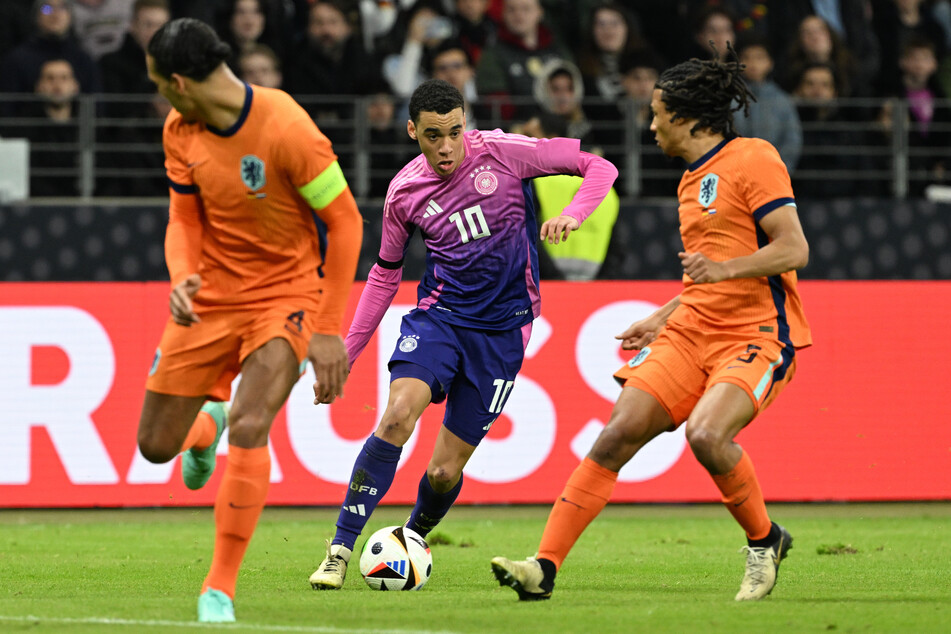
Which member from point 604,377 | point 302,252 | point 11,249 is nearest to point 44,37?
point 11,249

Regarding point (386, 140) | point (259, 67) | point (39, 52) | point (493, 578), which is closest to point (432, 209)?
point (493, 578)

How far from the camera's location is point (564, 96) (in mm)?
11688

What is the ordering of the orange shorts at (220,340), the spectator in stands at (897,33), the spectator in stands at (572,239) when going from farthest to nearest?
the spectator in stands at (897,33), the spectator in stands at (572,239), the orange shorts at (220,340)

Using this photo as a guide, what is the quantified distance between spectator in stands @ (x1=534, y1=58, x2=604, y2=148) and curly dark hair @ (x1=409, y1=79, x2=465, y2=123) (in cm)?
495

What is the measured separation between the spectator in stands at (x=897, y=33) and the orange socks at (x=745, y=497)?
8.73m

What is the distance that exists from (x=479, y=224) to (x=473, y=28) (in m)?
6.58

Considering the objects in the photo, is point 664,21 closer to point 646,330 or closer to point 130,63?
point 130,63

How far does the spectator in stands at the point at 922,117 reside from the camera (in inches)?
489

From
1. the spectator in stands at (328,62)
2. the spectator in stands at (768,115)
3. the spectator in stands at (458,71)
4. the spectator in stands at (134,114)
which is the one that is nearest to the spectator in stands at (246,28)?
the spectator in stands at (328,62)

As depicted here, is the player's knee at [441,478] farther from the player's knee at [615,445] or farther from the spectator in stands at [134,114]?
the spectator in stands at [134,114]

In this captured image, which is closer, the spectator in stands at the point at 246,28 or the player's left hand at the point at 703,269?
the player's left hand at the point at 703,269

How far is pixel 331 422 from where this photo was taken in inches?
400

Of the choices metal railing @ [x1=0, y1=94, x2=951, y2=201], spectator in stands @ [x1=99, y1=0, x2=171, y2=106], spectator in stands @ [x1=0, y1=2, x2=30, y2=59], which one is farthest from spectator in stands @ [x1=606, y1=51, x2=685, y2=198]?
spectator in stands @ [x1=0, y1=2, x2=30, y2=59]

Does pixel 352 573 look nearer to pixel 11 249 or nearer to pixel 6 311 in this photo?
pixel 6 311
